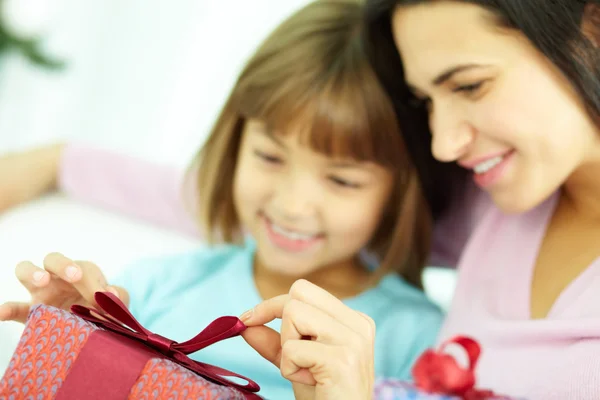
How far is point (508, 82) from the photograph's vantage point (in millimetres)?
679

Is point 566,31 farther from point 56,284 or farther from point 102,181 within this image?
point 102,181

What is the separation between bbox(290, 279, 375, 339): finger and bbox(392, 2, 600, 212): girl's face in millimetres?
277

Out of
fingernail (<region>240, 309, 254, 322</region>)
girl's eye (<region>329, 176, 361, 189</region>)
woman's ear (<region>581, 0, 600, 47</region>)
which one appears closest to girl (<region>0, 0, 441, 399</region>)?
girl's eye (<region>329, 176, 361, 189</region>)

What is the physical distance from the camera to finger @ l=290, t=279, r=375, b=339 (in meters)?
0.51

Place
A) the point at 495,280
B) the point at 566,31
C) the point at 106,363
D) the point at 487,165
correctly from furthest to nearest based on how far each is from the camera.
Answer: the point at 495,280
the point at 487,165
the point at 566,31
the point at 106,363

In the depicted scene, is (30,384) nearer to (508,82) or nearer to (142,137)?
(508,82)

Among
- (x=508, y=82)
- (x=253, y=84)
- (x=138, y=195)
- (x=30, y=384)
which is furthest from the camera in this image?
(x=138, y=195)

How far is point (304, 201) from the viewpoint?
2.56 ft

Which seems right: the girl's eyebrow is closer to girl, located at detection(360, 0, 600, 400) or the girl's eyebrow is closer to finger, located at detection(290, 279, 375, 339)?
girl, located at detection(360, 0, 600, 400)

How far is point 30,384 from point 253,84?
A: 0.52m

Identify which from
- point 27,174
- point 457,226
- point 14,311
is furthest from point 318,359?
→ point 27,174

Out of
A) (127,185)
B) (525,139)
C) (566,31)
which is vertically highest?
(566,31)

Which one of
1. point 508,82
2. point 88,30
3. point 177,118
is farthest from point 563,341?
Answer: point 88,30

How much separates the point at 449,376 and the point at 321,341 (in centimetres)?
22
